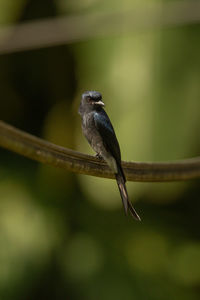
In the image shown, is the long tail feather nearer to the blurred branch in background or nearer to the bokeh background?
the blurred branch in background

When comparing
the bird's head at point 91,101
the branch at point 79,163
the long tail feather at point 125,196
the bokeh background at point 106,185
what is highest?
the branch at point 79,163

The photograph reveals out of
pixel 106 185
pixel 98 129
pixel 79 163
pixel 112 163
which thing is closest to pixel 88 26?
pixel 98 129

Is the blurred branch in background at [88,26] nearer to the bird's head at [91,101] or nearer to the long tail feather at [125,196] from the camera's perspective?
the bird's head at [91,101]

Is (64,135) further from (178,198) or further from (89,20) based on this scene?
(89,20)

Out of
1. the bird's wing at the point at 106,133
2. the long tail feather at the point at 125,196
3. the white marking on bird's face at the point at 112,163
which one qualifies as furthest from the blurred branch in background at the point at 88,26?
the long tail feather at the point at 125,196

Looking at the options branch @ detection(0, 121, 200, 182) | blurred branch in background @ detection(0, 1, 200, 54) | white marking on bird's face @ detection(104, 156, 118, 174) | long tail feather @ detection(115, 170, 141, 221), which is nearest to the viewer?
branch @ detection(0, 121, 200, 182)

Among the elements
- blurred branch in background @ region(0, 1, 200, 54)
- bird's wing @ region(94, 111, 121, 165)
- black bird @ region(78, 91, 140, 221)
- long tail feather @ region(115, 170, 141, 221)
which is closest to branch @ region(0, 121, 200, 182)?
long tail feather @ region(115, 170, 141, 221)

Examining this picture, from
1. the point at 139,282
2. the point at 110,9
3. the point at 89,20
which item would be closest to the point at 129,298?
the point at 139,282
